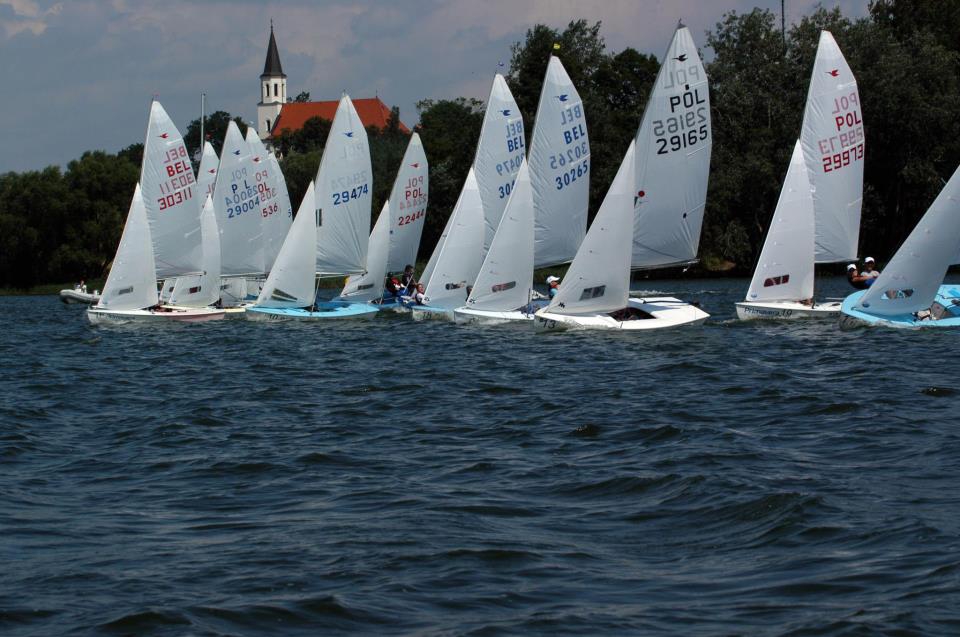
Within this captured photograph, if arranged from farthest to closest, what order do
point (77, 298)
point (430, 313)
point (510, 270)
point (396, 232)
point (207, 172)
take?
point (77, 298), point (207, 172), point (396, 232), point (430, 313), point (510, 270)

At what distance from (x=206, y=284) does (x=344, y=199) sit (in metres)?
4.25

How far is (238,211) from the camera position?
110ft

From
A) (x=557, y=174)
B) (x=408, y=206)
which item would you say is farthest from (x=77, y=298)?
(x=557, y=174)

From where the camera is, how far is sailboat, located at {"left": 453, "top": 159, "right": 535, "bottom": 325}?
82.5 feet

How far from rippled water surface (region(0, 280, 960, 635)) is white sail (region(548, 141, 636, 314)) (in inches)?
171

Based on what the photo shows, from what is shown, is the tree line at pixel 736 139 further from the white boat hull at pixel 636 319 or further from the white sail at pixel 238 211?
the white boat hull at pixel 636 319

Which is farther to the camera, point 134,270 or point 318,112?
point 318,112

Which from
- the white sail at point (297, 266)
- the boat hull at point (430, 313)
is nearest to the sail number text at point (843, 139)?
the boat hull at point (430, 313)

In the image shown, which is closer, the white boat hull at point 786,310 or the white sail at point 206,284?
the white boat hull at point 786,310

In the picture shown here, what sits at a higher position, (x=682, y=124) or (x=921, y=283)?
(x=682, y=124)

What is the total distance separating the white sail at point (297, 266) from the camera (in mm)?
29297

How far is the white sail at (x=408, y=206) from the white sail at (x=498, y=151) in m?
3.02

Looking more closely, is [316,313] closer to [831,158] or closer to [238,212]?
[238,212]

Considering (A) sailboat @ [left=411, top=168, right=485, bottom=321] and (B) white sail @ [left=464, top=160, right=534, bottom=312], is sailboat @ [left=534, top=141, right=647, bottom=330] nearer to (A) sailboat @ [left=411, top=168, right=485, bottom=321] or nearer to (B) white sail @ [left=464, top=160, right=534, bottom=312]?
(B) white sail @ [left=464, top=160, right=534, bottom=312]
